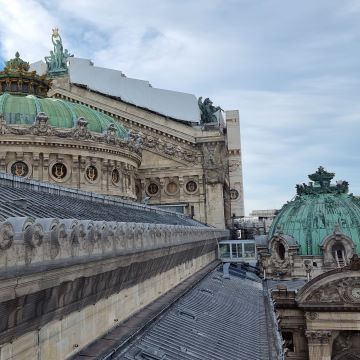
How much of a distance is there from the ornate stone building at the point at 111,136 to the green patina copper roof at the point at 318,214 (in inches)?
591

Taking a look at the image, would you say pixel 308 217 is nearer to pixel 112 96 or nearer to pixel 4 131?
pixel 4 131

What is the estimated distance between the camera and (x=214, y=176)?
58.2m

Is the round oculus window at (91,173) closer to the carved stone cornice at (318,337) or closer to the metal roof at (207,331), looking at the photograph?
the metal roof at (207,331)

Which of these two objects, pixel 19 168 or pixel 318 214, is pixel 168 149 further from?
pixel 318 214

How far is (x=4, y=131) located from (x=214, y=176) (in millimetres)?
26876

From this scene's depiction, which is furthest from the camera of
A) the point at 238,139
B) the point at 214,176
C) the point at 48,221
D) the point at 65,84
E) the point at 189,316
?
the point at 238,139

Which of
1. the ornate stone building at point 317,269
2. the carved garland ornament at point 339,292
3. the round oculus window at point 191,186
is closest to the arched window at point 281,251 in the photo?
the ornate stone building at point 317,269

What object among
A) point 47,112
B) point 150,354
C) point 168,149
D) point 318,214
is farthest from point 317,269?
point 150,354

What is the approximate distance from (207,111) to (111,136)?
26908mm

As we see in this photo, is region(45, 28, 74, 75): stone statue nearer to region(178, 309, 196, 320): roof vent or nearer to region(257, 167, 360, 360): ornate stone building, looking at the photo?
region(257, 167, 360, 360): ornate stone building

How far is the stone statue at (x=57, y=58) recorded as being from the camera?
219ft

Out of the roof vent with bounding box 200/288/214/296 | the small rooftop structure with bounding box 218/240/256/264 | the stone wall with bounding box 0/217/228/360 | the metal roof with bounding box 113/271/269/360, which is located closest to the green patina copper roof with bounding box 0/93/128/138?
the small rooftop structure with bounding box 218/240/256/264

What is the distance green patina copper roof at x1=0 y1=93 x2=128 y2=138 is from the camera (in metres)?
40.5

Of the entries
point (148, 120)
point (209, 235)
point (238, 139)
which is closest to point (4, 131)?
point (209, 235)
